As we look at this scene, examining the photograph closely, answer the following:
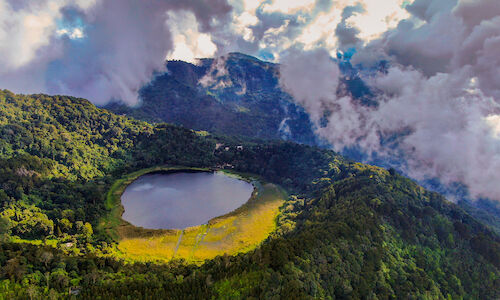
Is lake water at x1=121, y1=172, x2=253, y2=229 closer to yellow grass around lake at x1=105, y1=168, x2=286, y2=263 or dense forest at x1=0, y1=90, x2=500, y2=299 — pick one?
yellow grass around lake at x1=105, y1=168, x2=286, y2=263

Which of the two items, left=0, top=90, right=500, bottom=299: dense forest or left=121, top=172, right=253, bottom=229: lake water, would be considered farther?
left=121, top=172, right=253, bottom=229: lake water

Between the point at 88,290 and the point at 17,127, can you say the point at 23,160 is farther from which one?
the point at 88,290

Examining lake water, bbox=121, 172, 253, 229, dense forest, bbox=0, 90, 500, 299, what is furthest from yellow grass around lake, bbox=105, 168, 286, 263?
dense forest, bbox=0, 90, 500, 299

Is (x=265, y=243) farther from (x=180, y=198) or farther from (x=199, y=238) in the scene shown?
(x=180, y=198)

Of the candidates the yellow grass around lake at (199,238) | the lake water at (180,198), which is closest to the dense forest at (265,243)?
the yellow grass around lake at (199,238)

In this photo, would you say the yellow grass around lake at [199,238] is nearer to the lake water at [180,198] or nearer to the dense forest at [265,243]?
the lake water at [180,198]

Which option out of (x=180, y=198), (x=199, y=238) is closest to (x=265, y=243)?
(x=199, y=238)
